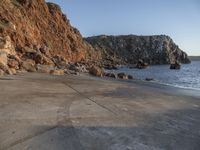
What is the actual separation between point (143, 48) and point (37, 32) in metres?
137

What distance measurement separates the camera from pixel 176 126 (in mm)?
8461

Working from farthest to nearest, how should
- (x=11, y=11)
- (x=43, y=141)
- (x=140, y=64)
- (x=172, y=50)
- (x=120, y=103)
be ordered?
1. (x=172, y=50)
2. (x=140, y=64)
3. (x=11, y=11)
4. (x=120, y=103)
5. (x=43, y=141)

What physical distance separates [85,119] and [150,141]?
1991mm

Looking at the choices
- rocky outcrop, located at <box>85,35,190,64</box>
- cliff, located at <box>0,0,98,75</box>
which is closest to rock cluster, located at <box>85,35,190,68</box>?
rocky outcrop, located at <box>85,35,190,64</box>

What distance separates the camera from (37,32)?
5950cm

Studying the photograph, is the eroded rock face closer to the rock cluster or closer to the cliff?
the cliff

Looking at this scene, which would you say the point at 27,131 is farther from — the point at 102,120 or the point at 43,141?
the point at 102,120

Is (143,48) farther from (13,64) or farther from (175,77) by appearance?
(13,64)

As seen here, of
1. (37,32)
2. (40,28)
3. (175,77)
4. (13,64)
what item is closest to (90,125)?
(13,64)

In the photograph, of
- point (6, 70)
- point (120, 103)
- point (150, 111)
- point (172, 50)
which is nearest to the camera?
point (150, 111)

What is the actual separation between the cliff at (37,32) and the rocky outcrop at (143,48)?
96465 millimetres

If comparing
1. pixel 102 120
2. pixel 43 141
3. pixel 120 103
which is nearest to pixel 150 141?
pixel 102 120

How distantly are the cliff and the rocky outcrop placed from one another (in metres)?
96.5

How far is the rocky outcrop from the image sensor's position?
599 feet
